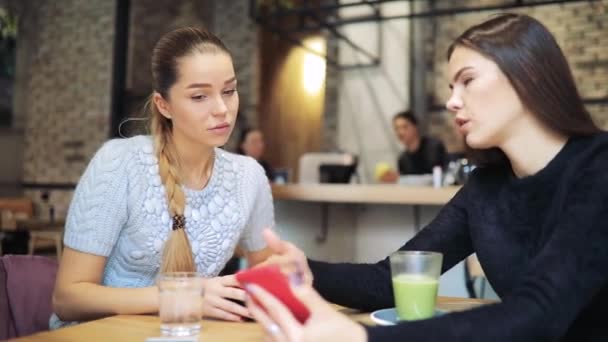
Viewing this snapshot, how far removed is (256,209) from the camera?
1.73 m

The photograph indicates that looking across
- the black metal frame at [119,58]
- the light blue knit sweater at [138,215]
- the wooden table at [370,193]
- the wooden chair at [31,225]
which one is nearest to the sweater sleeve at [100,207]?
the light blue knit sweater at [138,215]

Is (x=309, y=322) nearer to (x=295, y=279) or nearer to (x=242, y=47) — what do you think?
(x=295, y=279)

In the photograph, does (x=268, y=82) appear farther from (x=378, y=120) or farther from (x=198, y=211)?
(x=198, y=211)

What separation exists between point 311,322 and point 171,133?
1.00 metres

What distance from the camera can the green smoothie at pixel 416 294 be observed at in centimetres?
100

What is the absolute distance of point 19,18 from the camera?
769cm

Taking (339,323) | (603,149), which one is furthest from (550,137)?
(339,323)

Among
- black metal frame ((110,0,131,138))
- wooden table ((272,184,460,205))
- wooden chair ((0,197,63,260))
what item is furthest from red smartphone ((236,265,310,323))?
wooden chair ((0,197,63,260))

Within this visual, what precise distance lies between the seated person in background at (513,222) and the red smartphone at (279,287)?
0.02 meters

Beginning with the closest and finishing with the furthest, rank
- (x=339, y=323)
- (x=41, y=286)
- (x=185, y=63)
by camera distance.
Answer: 1. (x=339, y=323)
2. (x=41, y=286)
3. (x=185, y=63)

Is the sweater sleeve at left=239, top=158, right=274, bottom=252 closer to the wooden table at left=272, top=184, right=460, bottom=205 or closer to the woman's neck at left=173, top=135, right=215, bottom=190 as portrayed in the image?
the woman's neck at left=173, top=135, right=215, bottom=190

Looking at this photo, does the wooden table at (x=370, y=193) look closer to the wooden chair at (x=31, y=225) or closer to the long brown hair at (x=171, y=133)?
the long brown hair at (x=171, y=133)

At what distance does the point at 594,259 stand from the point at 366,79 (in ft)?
18.3

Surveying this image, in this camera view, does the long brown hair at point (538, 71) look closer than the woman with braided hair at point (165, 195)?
Yes
